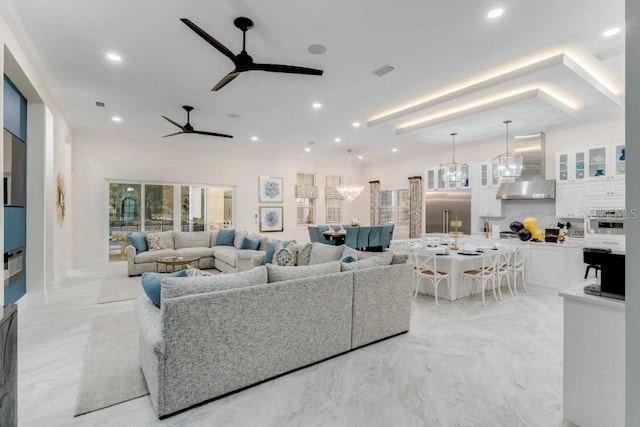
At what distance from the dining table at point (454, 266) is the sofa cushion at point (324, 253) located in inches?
55.0

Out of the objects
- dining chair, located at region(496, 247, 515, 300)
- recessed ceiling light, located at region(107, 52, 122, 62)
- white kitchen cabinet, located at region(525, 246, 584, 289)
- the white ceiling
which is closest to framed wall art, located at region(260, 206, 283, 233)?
the white ceiling

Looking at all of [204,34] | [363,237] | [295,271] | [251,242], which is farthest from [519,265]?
[204,34]

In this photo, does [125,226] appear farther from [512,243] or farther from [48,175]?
[512,243]

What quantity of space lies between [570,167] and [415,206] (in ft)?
13.4

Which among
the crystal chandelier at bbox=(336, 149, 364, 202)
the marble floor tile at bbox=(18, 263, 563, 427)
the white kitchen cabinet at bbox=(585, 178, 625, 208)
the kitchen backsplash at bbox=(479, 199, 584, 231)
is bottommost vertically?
the marble floor tile at bbox=(18, 263, 563, 427)

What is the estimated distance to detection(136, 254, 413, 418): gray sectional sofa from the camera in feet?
7.14

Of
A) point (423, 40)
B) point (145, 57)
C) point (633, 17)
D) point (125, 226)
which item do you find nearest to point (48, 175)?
point (145, 57)

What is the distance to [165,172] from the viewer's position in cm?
865

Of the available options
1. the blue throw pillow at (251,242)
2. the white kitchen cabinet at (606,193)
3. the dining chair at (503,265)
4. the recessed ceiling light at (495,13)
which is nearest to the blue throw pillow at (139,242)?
the blue throw pillow at (251,242)

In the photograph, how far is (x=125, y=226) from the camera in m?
8.19

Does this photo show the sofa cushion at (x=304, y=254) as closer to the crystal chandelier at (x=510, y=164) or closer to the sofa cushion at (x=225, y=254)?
the sofa cushion at (x=225, y=254)

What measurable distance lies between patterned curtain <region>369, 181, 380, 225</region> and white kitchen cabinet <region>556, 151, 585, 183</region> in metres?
5.53

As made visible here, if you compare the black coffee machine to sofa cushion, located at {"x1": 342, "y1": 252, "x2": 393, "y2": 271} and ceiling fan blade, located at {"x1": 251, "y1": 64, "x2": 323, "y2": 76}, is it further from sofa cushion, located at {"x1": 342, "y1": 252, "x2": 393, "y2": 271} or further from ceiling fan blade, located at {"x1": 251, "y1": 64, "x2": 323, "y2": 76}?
ceiling fan blade, located at {"x1": 251, "y1": 64, "x2": 323, "y2": 76}

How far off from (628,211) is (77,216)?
950cm
